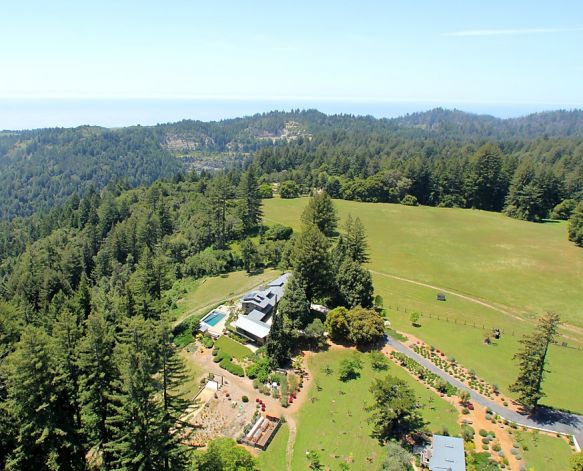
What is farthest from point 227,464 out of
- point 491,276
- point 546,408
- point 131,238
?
point 131,238

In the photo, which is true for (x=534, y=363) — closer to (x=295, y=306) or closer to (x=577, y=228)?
(x=295, y=306)

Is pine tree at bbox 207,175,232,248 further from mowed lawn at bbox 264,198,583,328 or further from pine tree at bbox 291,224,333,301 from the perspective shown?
pine tree at bbox 291,224,333,301

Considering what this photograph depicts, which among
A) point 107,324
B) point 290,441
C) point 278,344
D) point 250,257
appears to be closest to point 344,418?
point 290,441

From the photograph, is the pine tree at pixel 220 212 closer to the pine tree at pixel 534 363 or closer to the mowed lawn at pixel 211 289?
the mowed lawn at pixel 211 289

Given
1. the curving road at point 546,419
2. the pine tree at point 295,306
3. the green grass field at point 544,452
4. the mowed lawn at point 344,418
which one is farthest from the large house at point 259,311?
the green grass field at point 544,452

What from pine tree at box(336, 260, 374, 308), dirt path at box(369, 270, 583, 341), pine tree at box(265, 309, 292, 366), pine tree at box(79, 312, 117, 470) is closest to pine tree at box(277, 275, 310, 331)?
pine tree at box(265, 309, 292, 366)

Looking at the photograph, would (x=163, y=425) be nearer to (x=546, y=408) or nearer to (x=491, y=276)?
(x=546, y=408)
